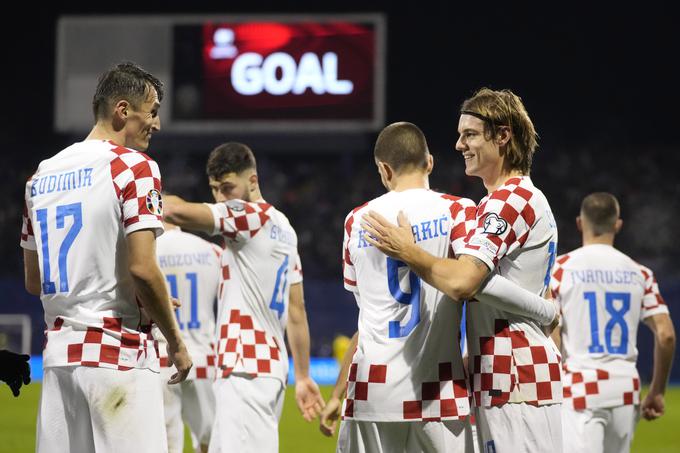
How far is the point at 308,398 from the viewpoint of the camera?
5.14m

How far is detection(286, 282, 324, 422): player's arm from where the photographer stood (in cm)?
515

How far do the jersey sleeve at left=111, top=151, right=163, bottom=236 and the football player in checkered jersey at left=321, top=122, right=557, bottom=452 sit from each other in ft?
2.88

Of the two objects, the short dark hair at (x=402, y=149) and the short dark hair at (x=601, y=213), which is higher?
the short dark hair at (x=402, y=149)

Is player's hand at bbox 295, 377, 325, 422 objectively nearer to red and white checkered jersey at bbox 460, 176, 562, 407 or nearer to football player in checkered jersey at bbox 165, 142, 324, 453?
football player in checkered jersey at bbox 165, 142, 324, 453

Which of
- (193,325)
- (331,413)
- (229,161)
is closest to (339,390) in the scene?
(331,413)

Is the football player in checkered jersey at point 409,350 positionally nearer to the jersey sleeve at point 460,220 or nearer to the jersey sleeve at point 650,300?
the jersey sleeve at point 460,220

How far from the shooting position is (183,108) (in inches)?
699

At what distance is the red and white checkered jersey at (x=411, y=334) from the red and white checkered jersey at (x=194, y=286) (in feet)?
8.69

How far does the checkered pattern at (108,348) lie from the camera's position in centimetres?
326

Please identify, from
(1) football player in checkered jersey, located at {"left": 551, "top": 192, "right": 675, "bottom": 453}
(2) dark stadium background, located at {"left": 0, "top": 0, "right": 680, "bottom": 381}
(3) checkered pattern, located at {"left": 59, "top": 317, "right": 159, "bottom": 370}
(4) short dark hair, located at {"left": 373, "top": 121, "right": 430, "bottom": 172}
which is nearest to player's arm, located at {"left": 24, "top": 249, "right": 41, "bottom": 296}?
(3) checkered pattern, located at {"left": 59, "top": 317, "right": 159, "bottom": 370}

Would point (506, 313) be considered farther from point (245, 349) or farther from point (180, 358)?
point (245, 349)

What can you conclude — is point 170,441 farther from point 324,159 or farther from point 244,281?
point 324,159

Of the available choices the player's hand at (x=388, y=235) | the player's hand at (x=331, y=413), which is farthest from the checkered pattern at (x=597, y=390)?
the player's hand at (x=388, y=235)

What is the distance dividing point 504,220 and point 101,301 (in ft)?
4.88
